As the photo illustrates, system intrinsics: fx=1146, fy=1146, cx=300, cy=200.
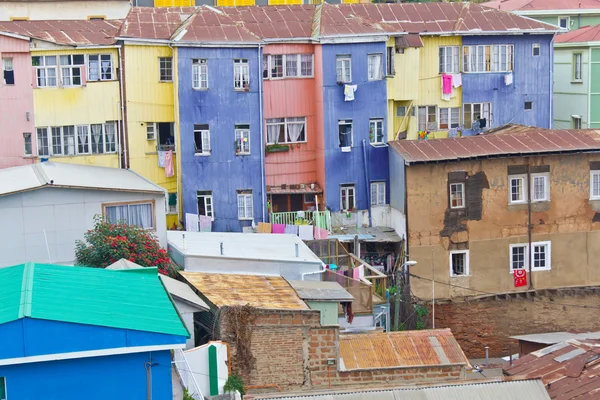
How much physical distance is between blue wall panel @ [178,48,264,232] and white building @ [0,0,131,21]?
903 cm

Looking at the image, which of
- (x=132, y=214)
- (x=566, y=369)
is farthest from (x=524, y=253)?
(x=566, y=369)

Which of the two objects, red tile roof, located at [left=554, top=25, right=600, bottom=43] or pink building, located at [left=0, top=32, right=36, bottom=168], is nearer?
pink building, located at [left=0, top=32, right=36, bottom=168]

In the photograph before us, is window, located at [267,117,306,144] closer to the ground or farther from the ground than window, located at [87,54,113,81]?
closer to the ground

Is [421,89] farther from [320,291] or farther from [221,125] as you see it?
[320,291]

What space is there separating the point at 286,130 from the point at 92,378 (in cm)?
2200

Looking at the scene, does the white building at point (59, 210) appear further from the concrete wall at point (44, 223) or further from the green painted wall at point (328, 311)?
the green painted wall at point (328, 311)

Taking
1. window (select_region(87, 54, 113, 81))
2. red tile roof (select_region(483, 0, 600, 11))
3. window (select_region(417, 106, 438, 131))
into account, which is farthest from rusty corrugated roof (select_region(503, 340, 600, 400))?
red tile roof (select_region(483, 0, 600, 11))

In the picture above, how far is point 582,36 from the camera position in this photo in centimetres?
5075

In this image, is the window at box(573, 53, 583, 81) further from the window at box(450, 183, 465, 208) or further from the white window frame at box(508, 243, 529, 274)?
the window at box(450, 183, 465, 208)

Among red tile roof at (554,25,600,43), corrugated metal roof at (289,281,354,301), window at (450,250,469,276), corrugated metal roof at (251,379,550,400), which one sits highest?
red tile roof at (554,25,600,43)

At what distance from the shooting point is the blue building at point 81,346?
880 inches

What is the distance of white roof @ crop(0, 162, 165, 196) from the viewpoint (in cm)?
3425

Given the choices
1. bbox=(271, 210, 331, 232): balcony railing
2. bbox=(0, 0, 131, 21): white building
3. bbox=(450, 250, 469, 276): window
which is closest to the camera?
bbox=(450, 250, 469, 276): window

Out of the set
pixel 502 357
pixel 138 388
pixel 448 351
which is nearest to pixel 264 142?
pixel 502 357
